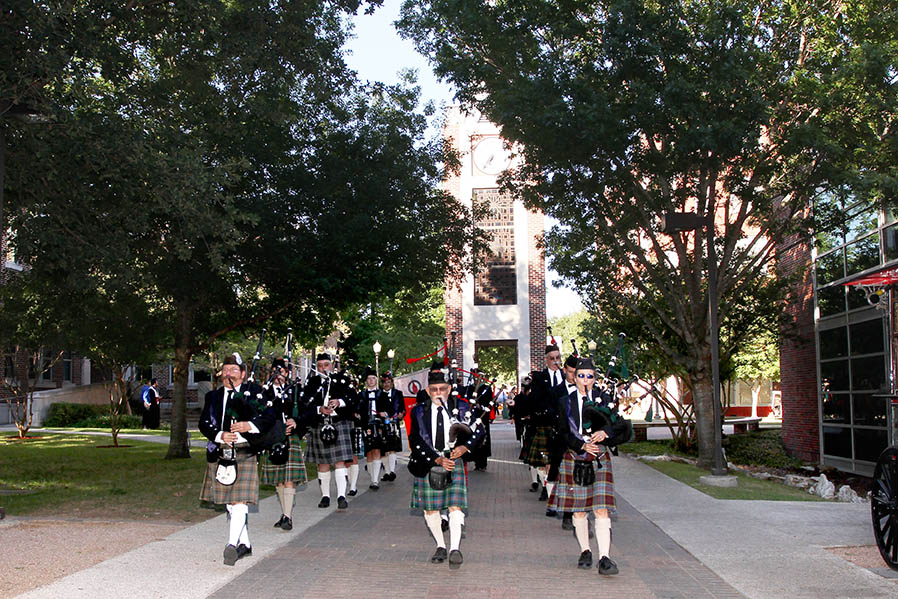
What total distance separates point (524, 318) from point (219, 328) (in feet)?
76.7

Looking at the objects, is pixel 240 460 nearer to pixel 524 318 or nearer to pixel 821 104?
pixel 821 104

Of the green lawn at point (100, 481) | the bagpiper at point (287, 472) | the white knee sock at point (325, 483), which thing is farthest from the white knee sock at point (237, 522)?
the white knee sock at point (325, 483)

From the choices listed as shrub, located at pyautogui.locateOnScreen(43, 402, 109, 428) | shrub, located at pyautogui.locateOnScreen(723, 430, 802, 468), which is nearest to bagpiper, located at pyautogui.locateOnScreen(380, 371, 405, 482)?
shrub, located at pyautogui.locateOnScreen(723, 430, 802, 468)

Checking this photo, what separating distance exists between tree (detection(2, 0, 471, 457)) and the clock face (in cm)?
2044

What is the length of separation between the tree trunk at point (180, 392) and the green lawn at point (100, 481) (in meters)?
0.42

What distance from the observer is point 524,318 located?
42.6 m

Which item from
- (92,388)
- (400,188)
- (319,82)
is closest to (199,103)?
(319,82)

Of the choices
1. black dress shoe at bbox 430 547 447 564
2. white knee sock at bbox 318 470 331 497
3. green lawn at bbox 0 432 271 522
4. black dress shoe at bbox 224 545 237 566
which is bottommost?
green lawn at bbox 0 432 271 522

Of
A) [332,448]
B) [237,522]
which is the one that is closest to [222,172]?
[332,448]

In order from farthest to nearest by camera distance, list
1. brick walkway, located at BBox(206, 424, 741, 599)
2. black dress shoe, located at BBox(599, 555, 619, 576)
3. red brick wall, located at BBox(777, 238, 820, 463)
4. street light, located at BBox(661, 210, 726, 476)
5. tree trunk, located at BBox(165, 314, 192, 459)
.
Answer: red brick wall, located at BBox(777, 238, 820, 463)
tree trunk, located at BBox(165, 314, 192, 459)
street light, located at BBox(661, 210, 726, 476)
black dress shoe, located at BBox(599, 555, 619, 576)
brick walkway, located at BBox(206, 424, 741, 599)

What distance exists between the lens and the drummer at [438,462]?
321 inches

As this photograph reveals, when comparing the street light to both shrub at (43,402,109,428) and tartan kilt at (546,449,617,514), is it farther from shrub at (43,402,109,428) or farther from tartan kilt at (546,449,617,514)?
shrub at (43,402,109,428)

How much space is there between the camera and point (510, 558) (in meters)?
8.45

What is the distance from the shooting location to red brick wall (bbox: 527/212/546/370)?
4231 cm
